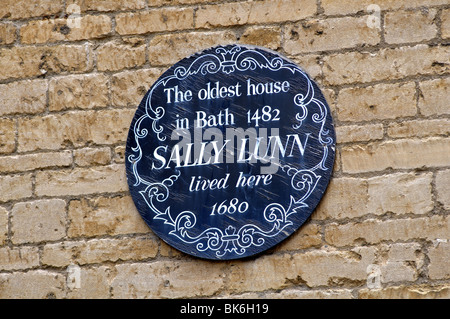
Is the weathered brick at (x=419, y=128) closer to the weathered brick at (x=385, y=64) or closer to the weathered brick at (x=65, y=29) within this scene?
the weathered brick at (x=385, y=64)

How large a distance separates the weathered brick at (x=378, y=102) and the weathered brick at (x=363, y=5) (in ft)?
1.51

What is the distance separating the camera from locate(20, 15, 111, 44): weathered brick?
16.0ft

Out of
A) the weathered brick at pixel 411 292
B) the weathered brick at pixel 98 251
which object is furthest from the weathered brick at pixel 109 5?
the weathered brick at pixel 411 292

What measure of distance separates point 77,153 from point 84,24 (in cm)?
81

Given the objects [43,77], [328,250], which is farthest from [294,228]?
[43,77]

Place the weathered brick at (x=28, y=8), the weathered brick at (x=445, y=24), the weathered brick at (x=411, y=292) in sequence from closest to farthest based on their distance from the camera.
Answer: the weathered brick at (x=411, y=292) → the weathered brick at (x=445, y=24) → the weathered brick at (x=28, y=8)

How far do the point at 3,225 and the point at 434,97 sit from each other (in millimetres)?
2555

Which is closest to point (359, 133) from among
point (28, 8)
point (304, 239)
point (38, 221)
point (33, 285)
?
point (304, 239)

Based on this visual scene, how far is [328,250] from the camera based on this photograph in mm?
4297

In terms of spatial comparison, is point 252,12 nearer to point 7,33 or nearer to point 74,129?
point 74,129

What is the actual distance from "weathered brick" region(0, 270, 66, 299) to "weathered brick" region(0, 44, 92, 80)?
122 centimetres

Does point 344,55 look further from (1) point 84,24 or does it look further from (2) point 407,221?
(1) point 84,24

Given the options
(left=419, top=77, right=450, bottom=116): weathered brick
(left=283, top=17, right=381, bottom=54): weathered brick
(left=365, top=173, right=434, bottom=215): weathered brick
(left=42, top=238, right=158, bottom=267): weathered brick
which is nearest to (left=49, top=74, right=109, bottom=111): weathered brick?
(left=42, top=238, right=158, bottom=267): weathered brick

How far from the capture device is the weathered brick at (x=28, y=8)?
4.97 meters
